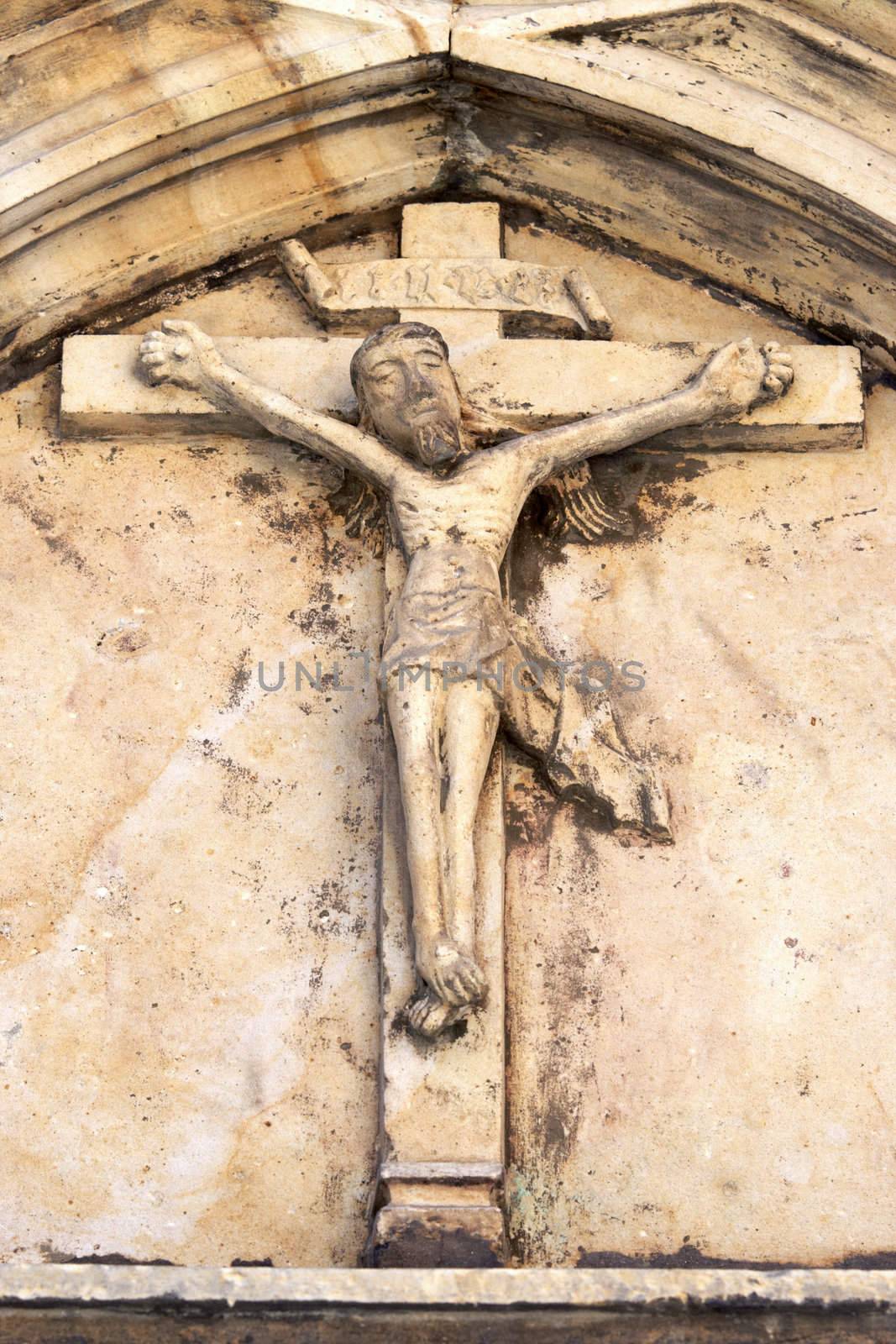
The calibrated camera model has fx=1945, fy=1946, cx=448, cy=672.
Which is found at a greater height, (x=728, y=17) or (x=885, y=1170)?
(x=728, y=17)

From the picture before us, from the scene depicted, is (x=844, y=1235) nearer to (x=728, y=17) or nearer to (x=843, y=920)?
(x=843, y=920)

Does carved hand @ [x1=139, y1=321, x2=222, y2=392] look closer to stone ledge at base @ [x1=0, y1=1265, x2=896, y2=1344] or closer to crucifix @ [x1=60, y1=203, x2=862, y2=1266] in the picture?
crucifix @ [x1=60, y1=203, x2=862, y2=1266]

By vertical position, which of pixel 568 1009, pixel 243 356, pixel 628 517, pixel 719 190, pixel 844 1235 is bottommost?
pixel 844 1235

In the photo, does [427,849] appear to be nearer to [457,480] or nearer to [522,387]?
[457,480]

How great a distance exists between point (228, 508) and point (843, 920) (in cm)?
183

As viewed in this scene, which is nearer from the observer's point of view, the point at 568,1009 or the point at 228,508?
the point at 568,1009

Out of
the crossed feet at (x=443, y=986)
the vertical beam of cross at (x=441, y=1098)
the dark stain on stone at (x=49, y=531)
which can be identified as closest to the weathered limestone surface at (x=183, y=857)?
the dark stain on stone at (x=49, y=531)

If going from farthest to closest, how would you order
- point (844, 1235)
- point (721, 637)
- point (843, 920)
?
point (721, 637)
point (843, 920)
point (844, 1235)

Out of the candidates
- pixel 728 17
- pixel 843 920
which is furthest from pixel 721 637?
pixel 728 17

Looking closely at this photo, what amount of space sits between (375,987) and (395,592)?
95cm

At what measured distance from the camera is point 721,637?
474 cm

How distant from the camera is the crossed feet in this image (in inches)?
159

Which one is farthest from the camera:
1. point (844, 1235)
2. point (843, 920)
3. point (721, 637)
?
point (721, 637)

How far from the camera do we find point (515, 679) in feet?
14.7
